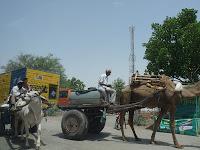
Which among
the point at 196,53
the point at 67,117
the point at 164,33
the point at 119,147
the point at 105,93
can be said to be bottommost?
the point at 119,147

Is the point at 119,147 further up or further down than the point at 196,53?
further down

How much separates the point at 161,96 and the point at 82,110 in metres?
3.35

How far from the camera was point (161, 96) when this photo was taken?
45.3ft

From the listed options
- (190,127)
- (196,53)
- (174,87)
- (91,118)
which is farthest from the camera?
(196,53)

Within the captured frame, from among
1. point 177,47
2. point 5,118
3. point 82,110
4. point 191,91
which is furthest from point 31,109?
point 177,47

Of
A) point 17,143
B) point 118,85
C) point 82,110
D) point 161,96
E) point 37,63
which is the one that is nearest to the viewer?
point 17,143

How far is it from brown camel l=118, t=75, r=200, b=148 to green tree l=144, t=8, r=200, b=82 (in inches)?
569

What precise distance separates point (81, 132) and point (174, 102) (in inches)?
149

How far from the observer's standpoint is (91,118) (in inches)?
612

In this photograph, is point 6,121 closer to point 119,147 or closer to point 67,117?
point 67,117

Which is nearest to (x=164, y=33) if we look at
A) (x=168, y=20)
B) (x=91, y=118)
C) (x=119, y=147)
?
(x=168, y=20)

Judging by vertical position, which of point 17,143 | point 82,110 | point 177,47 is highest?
point 177,47

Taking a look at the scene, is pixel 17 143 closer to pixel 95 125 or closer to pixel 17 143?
pixel 17 143

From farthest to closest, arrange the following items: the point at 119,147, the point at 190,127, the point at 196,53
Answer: the point at 196,53, the point at 190,127, the point at 119,147
